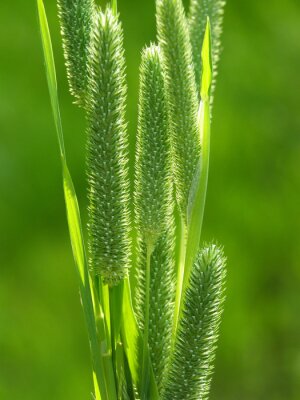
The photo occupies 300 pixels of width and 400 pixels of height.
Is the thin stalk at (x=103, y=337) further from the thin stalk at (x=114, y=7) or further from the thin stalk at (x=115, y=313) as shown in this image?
the thin stalk at (x=114, y=7)

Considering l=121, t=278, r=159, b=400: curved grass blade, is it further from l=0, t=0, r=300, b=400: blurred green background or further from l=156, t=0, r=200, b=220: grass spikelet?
l=0, t=0, r=300, b=400: blurred green background

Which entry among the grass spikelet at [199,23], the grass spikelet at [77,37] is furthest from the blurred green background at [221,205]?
the grass spikelet at [77,37]

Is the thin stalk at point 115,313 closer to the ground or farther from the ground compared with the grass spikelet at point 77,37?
closer to the ground

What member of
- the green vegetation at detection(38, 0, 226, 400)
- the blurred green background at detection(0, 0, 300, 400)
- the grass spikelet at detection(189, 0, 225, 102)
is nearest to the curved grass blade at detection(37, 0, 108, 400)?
the green vegetation at detection(38, 0, 226, 400)

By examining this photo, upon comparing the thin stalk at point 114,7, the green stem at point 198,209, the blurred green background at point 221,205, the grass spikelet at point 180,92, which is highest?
the thin stalk at point 114,7

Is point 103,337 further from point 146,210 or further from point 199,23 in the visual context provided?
point 199,23

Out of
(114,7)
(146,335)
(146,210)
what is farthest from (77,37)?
(146,335)

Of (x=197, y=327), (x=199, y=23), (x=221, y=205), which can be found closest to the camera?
(x=197, y=327)
